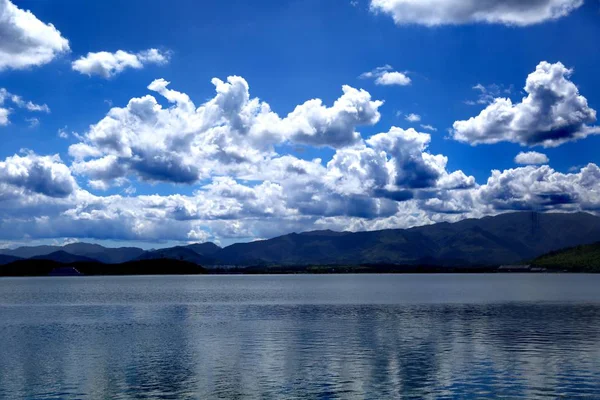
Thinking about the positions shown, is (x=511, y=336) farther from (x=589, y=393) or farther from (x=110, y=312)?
(x=110, y=312)

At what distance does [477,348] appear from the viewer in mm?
72062

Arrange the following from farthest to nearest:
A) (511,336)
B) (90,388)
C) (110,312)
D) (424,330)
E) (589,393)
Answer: (110,312)
(424,330)
(511,336)
(90,388)
(589,393)

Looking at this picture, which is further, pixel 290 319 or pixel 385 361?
pixel 290 319

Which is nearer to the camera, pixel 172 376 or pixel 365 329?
pixel 172 376

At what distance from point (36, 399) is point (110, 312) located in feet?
310

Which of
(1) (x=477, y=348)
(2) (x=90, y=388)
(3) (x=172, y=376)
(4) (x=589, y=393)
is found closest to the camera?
(4) (x=589, y=393)

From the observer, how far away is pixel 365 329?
93.8m

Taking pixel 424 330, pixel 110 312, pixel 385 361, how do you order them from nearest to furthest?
pixel 385 361 → pixel 424 330 → pixel 110 312

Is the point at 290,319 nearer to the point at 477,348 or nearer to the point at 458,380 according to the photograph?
the point at 477,348

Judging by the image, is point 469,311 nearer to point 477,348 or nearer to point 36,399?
point 477,348

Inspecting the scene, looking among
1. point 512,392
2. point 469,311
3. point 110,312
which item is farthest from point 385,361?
point 110,312

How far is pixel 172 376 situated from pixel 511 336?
47155 millimetres

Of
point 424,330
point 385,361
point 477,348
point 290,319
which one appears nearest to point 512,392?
point 385,361

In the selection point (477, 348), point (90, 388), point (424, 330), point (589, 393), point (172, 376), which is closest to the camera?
point (589, 393)
